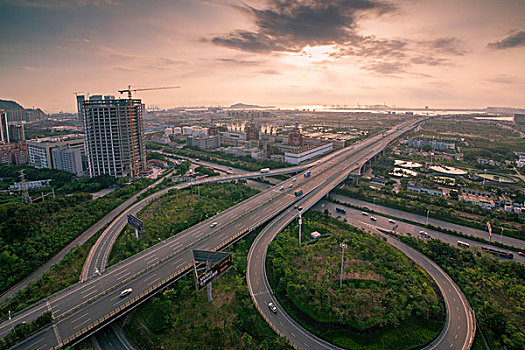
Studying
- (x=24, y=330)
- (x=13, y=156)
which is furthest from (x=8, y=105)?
(x=24, y=330)

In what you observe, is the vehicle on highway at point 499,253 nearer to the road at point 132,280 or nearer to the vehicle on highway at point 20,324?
the road at point 132,280

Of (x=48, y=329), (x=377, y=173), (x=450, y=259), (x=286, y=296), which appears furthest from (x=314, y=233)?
(x=377, y=173)

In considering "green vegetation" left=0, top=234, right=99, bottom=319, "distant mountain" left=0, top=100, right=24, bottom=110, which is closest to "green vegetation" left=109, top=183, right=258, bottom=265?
"green vegetation" left=0, top=234, right=99, bottom=319

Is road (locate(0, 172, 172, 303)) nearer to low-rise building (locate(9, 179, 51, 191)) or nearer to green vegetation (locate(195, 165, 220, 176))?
green vegetation (locate(195, 165, 220, 176))

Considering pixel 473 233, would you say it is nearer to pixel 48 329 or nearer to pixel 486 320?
pixel 486 320

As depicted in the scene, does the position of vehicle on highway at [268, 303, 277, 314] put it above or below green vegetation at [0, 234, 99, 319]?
below

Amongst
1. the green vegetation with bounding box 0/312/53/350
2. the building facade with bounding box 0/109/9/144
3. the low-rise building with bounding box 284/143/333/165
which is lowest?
the green vegetation with bounding box 0/312/53/350
